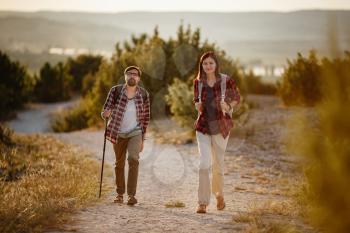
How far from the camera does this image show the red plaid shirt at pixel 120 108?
7457 mm

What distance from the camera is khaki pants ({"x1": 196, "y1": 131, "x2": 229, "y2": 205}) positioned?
6.94 metres

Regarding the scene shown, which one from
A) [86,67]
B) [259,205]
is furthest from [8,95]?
[259,205]

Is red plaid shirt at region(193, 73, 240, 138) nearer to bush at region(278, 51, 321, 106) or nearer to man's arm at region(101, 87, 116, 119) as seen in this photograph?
man's arm at region(101, 87, 116, 119)

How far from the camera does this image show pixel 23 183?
8109mm

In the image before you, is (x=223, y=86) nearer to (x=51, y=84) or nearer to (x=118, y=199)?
(x=118, y=199)

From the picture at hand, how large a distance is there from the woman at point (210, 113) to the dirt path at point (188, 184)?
1.68ft

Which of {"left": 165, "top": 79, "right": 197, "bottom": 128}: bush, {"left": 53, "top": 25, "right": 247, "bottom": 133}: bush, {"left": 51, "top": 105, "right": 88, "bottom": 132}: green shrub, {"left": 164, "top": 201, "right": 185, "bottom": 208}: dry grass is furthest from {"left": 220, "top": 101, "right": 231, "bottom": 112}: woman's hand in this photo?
{"left": 51, "top": 105, "right": 88, "bottom": 132}: green shrub

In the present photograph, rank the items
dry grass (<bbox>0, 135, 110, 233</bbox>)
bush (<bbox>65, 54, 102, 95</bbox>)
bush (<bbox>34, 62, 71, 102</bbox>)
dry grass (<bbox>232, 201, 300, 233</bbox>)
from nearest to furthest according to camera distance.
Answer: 1. dry grass (<bbox>232, 201, 300, 233</bbox>)
2. dry grass (<bbox>0, 135, 110, 233</bbox>)
3. bush (<bbox>34, 62, 71, 102</bbox>)
4. bush (<bbox>65, 54, 102, 95</bbox>)

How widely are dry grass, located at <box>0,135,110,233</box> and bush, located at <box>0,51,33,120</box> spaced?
671 inches

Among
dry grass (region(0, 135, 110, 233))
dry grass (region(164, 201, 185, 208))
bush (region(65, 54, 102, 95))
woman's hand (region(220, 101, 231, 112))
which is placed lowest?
dry grass (region(164, 201, 185, 208))

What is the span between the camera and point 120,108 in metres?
7.48

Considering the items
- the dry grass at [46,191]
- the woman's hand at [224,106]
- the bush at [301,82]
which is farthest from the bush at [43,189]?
the bush at [301,82]

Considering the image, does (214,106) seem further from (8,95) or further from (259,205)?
(8,95)

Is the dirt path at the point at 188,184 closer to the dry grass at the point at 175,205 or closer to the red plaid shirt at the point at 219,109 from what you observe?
the dry grass at the point at 175,205
